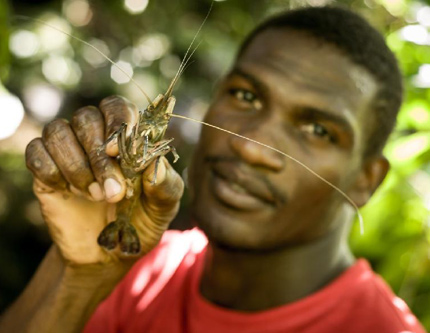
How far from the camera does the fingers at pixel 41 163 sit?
1.76 meters

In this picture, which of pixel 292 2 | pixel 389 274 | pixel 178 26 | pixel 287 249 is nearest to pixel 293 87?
pixel 287 249

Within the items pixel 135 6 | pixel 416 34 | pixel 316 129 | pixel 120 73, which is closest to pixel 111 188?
pixel 316 129

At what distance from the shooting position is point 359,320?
1.99 meters

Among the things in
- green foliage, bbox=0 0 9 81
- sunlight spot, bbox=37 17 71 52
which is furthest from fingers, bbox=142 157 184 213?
sunlight spot, bbox=37 17 71 52

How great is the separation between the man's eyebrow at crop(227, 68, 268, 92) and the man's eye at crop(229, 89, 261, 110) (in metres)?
0.04

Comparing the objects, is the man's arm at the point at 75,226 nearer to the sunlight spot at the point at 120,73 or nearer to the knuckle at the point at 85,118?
the knuckle at the point at 85,118

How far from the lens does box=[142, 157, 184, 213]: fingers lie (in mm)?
1707

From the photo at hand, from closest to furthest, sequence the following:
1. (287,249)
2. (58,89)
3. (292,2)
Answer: (287,249) → (292,2) → (58,89)

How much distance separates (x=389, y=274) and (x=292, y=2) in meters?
1.30

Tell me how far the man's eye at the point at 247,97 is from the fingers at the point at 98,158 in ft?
1.72

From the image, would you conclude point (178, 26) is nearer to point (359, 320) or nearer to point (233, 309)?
point (233, 309)

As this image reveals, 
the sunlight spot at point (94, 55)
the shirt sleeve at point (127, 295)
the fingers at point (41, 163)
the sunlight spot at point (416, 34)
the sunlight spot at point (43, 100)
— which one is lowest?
the sunlight spot at point (43, 100)

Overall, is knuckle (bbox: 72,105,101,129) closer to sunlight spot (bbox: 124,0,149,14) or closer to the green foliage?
the green foliage

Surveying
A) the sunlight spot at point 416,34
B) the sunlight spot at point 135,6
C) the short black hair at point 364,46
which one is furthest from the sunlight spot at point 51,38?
the sunlight spot at point 416,34
